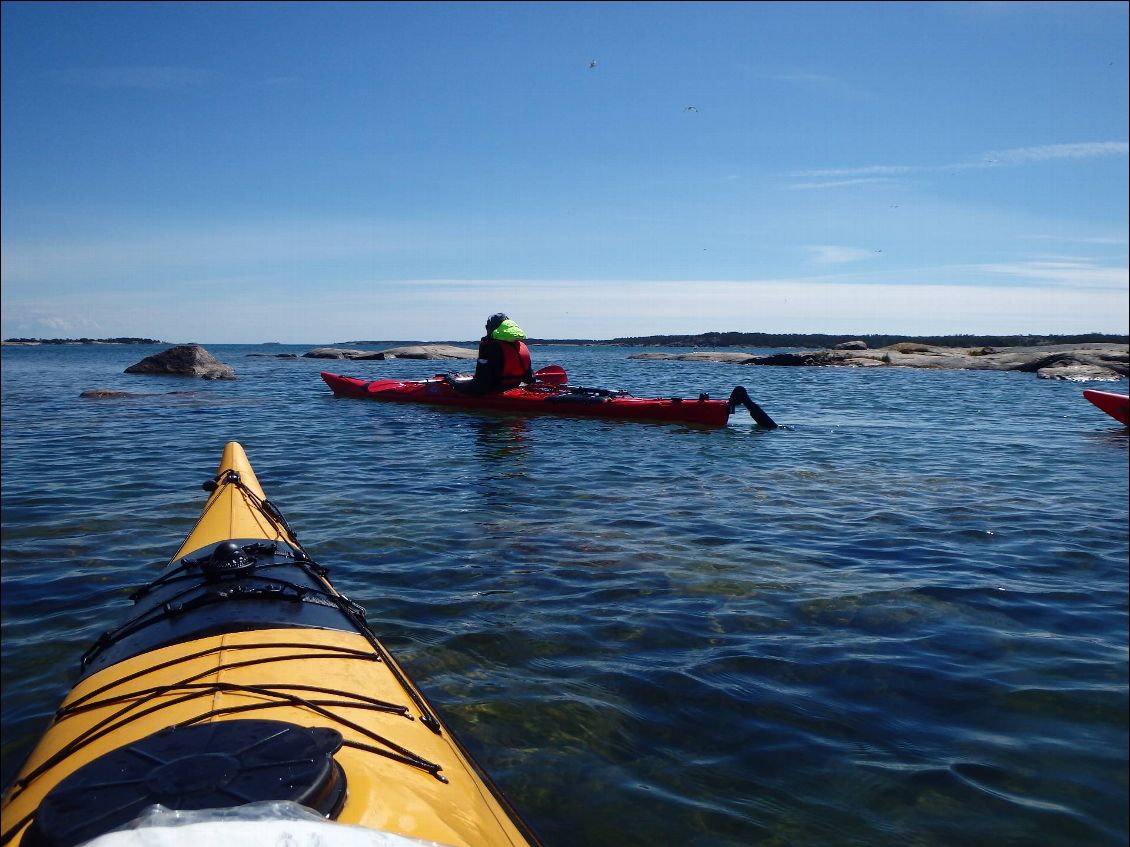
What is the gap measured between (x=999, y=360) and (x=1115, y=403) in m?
25.8

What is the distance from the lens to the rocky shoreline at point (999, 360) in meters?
29.9

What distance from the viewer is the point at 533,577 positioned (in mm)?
5730

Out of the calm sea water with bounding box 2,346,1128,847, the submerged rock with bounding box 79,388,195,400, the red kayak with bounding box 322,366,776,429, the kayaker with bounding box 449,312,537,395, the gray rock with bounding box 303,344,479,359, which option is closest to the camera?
the calm sea water with bounding box 2,346,1128,847

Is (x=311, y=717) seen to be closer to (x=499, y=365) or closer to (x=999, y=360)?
(x=499, y=365)

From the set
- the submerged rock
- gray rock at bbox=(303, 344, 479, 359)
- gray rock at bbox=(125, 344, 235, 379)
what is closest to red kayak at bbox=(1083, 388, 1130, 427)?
the submerged rock

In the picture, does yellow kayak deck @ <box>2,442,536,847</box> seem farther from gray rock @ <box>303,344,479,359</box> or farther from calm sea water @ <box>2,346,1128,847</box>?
gray rock @ <box>303,344,479,359</box>

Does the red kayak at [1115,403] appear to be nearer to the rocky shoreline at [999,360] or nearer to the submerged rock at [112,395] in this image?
the rocky shoreline at [999,360]

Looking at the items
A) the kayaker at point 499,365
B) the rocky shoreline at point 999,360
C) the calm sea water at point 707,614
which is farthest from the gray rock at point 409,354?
the calm sea water at point 707,614

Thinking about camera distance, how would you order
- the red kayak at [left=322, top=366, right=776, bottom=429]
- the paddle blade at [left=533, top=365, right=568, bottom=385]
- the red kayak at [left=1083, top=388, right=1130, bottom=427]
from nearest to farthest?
the red kayak at [left=1083, top=388, right=1130, bottom=427] → the red kayak at [left=322, top=366, right=776, bottom=429] → the paddle blade at [left=533, top=365, right=568, bottom=385]

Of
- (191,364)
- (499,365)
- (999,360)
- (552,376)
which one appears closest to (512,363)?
(499,365)

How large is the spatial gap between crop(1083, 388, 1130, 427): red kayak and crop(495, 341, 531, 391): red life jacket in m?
11.7

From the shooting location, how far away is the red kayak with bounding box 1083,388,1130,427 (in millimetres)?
14430

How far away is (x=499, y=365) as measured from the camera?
1648 cm

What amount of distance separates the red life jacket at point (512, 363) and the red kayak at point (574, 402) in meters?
0.22
